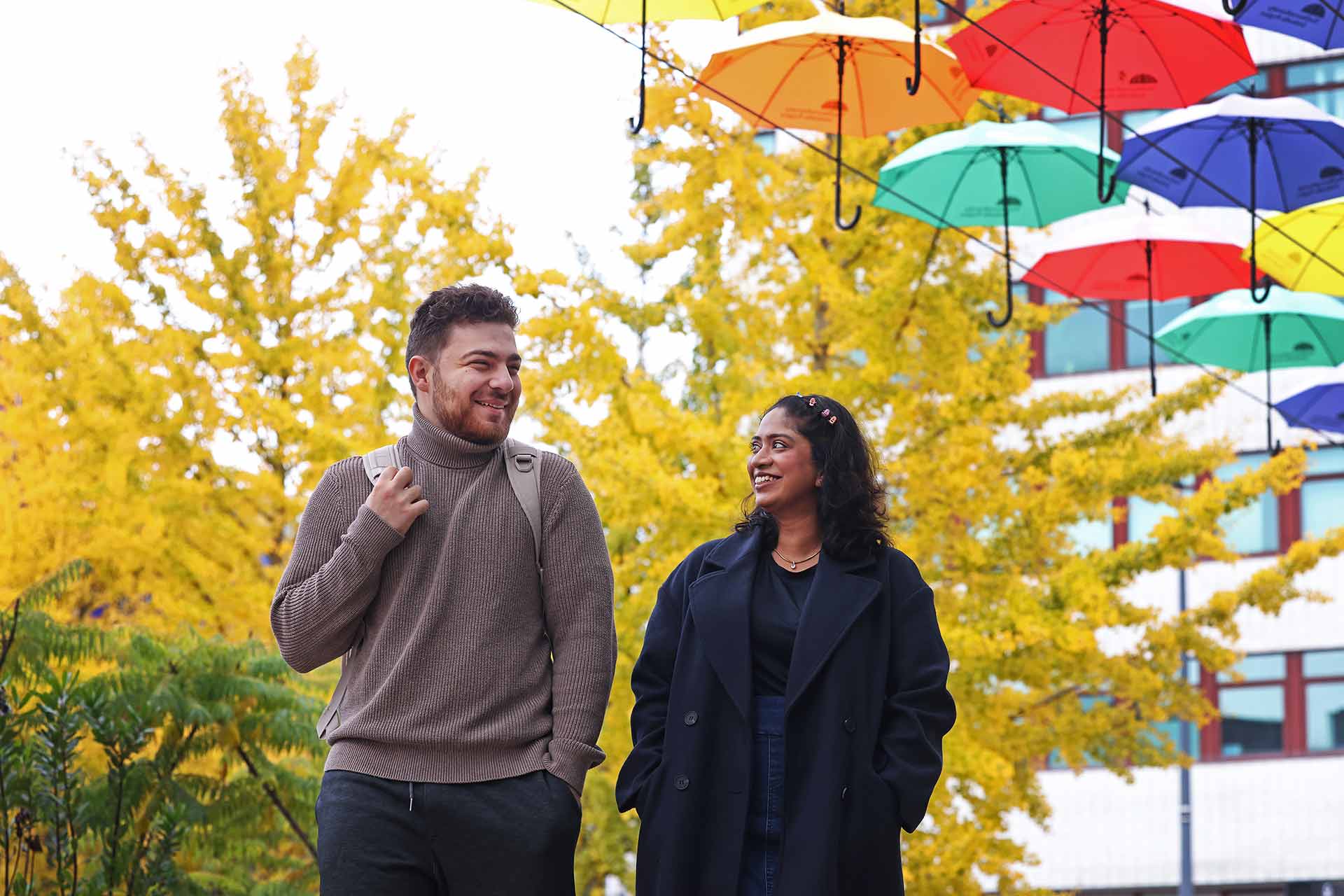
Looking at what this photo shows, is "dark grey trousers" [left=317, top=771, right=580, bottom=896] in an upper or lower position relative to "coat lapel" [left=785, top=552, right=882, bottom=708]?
lower

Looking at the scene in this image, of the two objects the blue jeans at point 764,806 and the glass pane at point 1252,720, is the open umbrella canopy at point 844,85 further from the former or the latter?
the glass pane at point 1252,720

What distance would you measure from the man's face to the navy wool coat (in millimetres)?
721

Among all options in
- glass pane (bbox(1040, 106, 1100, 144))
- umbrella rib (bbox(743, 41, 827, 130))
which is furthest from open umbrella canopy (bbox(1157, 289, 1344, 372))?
glass pane (bbox(1040, 106, 1100, 144))

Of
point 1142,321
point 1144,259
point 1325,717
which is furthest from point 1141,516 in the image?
point 1144,259

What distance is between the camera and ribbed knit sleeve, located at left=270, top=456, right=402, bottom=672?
425cm

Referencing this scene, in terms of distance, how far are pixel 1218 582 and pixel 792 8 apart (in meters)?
20.7

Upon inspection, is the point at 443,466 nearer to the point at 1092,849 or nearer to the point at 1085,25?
the point at 1085,25

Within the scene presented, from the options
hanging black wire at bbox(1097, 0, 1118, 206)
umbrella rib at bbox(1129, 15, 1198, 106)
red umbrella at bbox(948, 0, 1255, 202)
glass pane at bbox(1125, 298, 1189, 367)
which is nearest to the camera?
hanging black wire at bbox(1097, 0, 1118, 206)

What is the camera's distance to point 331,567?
4.28m

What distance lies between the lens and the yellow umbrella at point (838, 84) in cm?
1069

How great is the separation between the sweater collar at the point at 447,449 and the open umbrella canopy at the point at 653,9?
4.92 meters

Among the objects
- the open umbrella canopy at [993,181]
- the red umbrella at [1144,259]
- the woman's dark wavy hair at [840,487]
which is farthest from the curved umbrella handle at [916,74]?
the woman's dark wavy hair at [840,487]

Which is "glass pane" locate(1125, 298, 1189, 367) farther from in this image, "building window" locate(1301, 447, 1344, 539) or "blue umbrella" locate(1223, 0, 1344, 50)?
"blue umbrella" locate(1223, 0, 1344, 50)

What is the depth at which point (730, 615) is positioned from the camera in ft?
15.1
